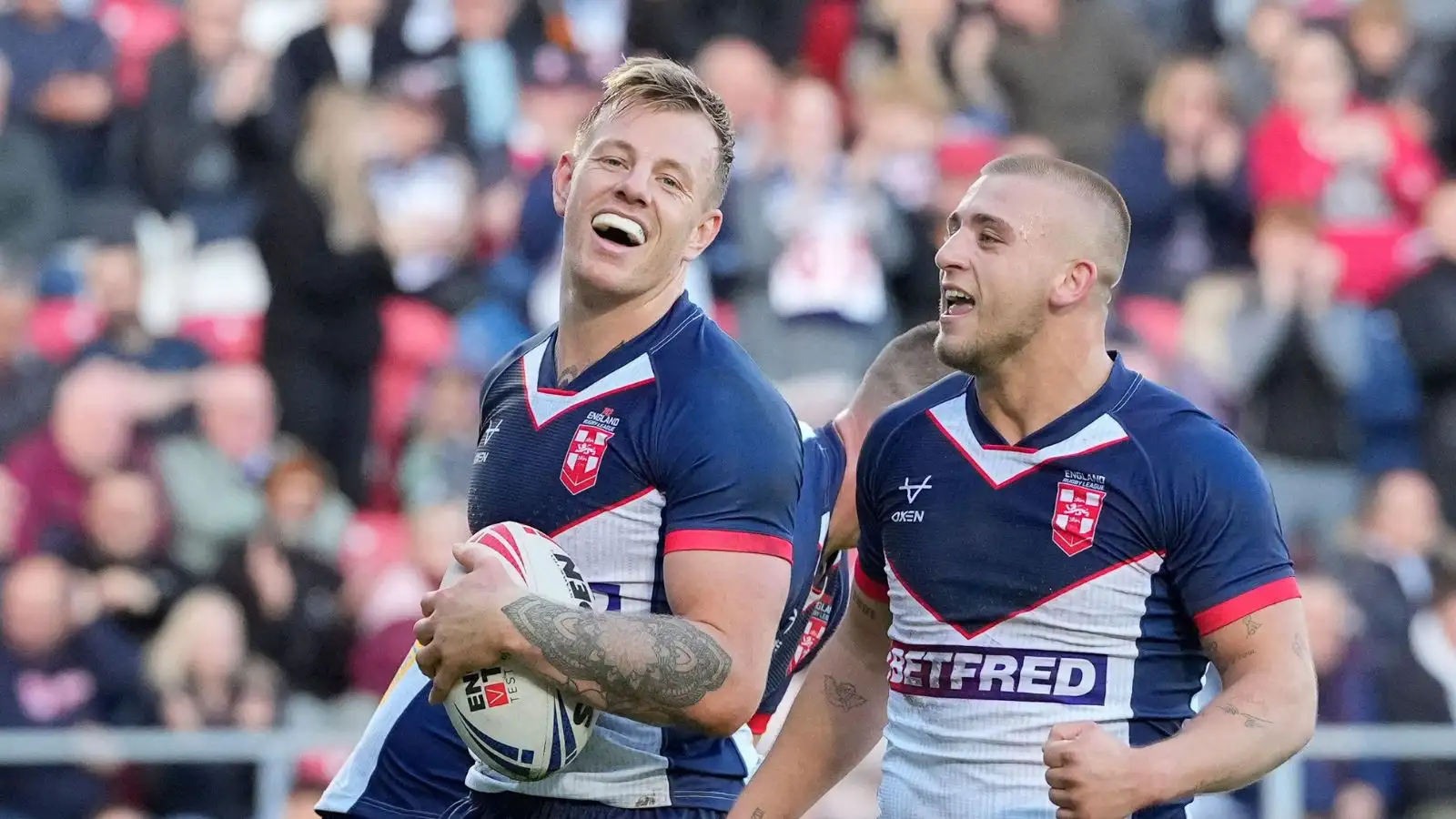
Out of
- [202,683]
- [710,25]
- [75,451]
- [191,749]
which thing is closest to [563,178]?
[191,749]

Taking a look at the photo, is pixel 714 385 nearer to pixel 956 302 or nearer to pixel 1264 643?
pixel 956 302

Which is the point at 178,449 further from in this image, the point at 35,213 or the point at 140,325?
the point at 35,213

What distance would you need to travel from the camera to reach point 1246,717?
13.1 ft

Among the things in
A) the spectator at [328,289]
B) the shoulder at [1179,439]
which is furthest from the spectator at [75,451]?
the shoulder at [1179,439]

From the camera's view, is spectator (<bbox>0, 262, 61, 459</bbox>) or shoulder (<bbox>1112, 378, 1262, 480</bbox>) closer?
shoulder (<bbox>1112, 378, 1262, 480</bbox>)

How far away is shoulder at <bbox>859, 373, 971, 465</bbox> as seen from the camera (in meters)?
4.66

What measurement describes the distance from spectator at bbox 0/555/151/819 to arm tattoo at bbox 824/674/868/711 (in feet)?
16.7

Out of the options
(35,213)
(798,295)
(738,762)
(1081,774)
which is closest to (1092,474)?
(1081,774)

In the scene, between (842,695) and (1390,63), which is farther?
(1390,63)

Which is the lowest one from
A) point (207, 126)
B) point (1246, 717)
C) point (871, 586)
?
point (1246, 717)

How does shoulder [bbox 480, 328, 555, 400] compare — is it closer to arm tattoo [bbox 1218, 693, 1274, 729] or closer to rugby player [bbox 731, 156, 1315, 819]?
rugby player [bbox 731, 156, 1315, 819]

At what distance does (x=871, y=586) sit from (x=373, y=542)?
17.9 ft

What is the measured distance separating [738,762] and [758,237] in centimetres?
601

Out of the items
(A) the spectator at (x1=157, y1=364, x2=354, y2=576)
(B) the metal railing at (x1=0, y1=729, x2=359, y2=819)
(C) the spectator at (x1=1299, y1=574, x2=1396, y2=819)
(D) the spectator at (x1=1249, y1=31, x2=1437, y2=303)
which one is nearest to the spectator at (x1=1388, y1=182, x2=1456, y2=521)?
(D) the spectator at (x1=1249, y1=31, x2=1437, y2=303)
